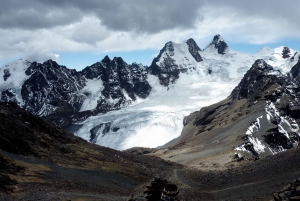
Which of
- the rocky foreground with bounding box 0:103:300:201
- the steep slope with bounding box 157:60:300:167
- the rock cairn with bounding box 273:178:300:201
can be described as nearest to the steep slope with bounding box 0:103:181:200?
the rocky foreground with bounding box 0:103:300:201

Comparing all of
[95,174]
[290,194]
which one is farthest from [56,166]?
[290,194]

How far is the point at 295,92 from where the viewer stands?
6176 inches

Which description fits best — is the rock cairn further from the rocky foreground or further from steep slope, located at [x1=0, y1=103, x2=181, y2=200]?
steep slope, located at [x1=0, y1=103, x2=181, y2=200]

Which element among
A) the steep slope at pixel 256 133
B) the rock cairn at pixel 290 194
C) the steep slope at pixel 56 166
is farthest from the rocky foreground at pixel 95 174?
the steep slope at pixel 256 133

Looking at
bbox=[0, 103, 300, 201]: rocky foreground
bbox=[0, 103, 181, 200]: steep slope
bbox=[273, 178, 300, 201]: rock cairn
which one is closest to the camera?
bbox=[273, 178, 300, 201]: rock cairn

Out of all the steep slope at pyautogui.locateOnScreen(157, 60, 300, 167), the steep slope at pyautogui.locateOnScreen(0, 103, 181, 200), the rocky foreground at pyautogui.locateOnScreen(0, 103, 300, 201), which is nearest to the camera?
the rocky foreground at pyautogui.locateOnScreen(0, 103, 300, 201)

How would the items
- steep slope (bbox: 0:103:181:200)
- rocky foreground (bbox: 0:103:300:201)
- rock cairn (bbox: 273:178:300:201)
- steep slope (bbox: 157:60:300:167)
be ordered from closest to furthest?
rock cairn (bbox: 273:178:300:201)
rocky foreground (bbox: 0:103:300:201)
steep slope (bbox: 0:103:181:200)
steep slope (bbox: 157:60:300:167)

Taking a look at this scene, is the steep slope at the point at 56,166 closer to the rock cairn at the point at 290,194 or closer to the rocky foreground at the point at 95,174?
the rocky foreground at the point at 95,174

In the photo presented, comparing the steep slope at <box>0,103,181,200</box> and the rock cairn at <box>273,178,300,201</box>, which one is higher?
the steep slope at <box>0,103,181,200</box>

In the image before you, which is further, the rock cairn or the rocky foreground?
the rocky foreground

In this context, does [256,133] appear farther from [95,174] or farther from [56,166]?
[56,166]

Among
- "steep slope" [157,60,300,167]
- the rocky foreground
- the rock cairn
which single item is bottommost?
the rock cairn

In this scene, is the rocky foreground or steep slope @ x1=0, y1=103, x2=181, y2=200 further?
steep slope @ x1=0, y1=103, x2=181, y2=200

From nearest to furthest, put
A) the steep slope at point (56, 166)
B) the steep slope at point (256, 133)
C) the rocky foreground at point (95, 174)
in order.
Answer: the rocky foreground at point (95, 174) < the steep slope at point (56, 166) < the steep slope at point (256, 133)
